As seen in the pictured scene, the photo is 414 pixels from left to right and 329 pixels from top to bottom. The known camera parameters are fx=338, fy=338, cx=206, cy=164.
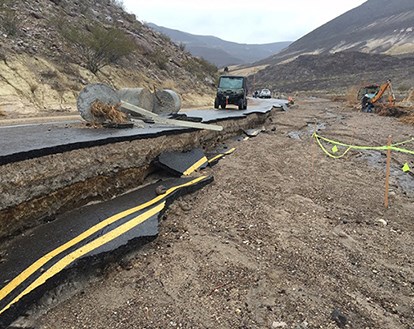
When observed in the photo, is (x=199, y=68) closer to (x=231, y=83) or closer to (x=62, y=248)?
(x=231, y=83)

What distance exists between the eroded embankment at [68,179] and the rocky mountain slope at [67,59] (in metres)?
8.04

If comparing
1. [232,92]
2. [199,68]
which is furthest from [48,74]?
[199,68]

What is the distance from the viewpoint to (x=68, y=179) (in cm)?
405

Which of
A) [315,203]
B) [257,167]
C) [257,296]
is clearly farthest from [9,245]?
[257,167]

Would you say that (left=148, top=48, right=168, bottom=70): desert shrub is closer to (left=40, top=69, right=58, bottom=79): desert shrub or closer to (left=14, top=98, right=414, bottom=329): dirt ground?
(left=40, top=69, right=58, bottom=79): desert shrub

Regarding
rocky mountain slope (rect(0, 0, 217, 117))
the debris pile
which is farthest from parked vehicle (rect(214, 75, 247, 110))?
the debris pile

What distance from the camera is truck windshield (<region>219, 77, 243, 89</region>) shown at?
15617 mm

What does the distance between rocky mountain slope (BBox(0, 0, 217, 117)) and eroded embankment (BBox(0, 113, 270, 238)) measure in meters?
8.04

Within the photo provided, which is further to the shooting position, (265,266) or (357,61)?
(357,61)

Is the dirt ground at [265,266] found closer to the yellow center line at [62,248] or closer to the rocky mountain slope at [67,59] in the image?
the yellow center line at [62,248]

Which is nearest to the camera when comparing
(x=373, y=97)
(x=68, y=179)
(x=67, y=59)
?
(x=68, y=179)

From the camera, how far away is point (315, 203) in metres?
5.51

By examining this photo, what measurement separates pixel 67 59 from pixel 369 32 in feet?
383

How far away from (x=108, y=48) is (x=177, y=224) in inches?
677
